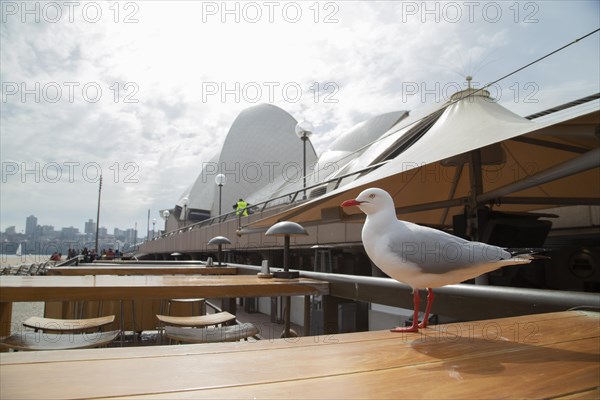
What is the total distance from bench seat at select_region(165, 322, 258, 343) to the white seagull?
1.51 meters

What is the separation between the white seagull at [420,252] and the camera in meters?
1.18

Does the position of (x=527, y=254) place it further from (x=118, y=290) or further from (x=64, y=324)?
(x=64, y=324)

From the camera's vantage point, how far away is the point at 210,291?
2334 millimetres

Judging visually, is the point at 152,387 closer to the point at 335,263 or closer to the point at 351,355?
the point at 351,355

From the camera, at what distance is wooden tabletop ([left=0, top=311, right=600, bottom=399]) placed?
0.74 metres

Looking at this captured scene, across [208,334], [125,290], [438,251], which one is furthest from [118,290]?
[438,251]

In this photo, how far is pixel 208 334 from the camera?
2.56 meters

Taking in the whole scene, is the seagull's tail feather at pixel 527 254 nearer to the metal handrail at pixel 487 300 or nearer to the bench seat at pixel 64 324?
the metal handrail at pixel 487 300

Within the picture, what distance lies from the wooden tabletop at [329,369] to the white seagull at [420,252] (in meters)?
0.21

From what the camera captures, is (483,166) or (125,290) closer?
(125,290)

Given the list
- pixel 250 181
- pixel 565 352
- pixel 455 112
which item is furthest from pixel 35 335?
pixel 250 181

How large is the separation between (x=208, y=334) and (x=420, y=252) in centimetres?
181

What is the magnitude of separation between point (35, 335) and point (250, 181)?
28.1 meters

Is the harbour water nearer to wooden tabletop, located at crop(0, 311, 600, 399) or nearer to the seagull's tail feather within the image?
wooden tabletop, located at crop(0, 311, 600, 399)
